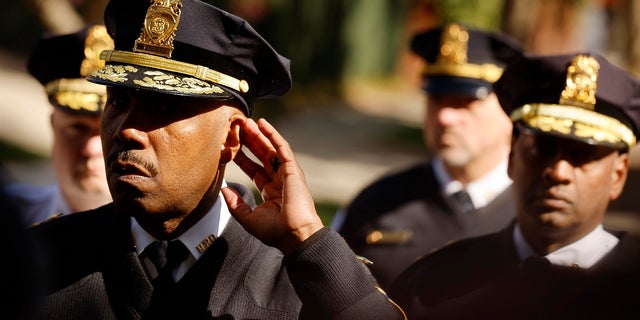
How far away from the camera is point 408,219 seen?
577 centimetres

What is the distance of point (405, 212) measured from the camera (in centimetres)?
582

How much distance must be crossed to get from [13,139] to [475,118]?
1169 cm

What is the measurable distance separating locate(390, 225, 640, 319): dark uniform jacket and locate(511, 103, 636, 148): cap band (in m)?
0.39

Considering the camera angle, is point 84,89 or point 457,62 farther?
point 457,62

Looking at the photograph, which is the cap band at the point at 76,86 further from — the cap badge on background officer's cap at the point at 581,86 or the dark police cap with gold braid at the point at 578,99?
the cap badge on background officer's cap at the point at 581,86

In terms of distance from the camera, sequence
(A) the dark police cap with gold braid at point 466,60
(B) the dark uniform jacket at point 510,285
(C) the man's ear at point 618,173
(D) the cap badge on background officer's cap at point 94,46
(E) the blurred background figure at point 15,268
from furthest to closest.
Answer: (A) the dark police cap with gold braid at point 466,60, (D) the cap badge on background officer's cap at point 94,46, (C) the man's ear at point 618,173, (B) the dark uniform jacket at point 510,285, (E) the blurred background figure at point 15,268

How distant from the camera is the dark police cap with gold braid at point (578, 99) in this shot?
380 cm

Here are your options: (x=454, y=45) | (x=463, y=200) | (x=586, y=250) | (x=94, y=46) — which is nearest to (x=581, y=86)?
(x=586, y=250)

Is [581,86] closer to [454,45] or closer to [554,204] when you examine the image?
[554,204]

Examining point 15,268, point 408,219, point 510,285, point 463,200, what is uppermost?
point 15,268

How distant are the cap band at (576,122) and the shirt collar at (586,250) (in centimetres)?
36

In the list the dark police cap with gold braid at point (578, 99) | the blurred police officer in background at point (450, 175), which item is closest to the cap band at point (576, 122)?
the dark police cap with gold braid at point (578, 99)

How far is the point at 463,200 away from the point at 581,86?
6.40ft

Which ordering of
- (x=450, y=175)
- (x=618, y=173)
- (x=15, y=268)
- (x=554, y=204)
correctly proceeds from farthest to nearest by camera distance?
(x=450, y=175), (x=618, y=173), (x=554, y=204), (x=15, y=268)
